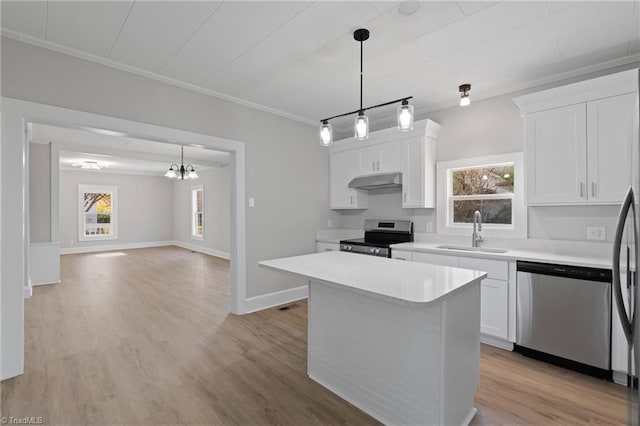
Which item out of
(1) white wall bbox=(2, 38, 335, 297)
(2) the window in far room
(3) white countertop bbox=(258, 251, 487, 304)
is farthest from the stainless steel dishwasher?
(2) the window in far room

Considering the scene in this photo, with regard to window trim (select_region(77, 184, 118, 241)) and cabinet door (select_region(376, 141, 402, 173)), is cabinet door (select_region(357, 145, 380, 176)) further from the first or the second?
window trim (select_region(77, 184, 118, 241))

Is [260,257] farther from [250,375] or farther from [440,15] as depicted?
[440,15]

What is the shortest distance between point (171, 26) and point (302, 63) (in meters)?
1.08

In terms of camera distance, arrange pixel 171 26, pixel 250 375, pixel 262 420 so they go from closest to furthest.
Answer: pixel 262 420, pixel 171 26, pixel 250 375

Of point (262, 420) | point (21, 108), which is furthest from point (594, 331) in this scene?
point (21, 108)

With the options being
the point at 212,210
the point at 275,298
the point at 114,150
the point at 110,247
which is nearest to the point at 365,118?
the point at 275,298

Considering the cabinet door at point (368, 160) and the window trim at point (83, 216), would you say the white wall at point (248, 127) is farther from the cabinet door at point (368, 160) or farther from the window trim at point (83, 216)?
the window trim at point (83, 216)

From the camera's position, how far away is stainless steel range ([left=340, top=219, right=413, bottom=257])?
3.88 meters

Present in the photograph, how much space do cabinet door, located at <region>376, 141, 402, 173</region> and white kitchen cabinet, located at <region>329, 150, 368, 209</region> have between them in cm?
43

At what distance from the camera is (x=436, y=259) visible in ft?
10.6

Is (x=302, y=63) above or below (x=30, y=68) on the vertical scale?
above

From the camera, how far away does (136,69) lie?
2.85 m

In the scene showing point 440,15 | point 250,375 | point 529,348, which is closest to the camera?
point 440,15

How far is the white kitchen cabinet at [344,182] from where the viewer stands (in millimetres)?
4516
